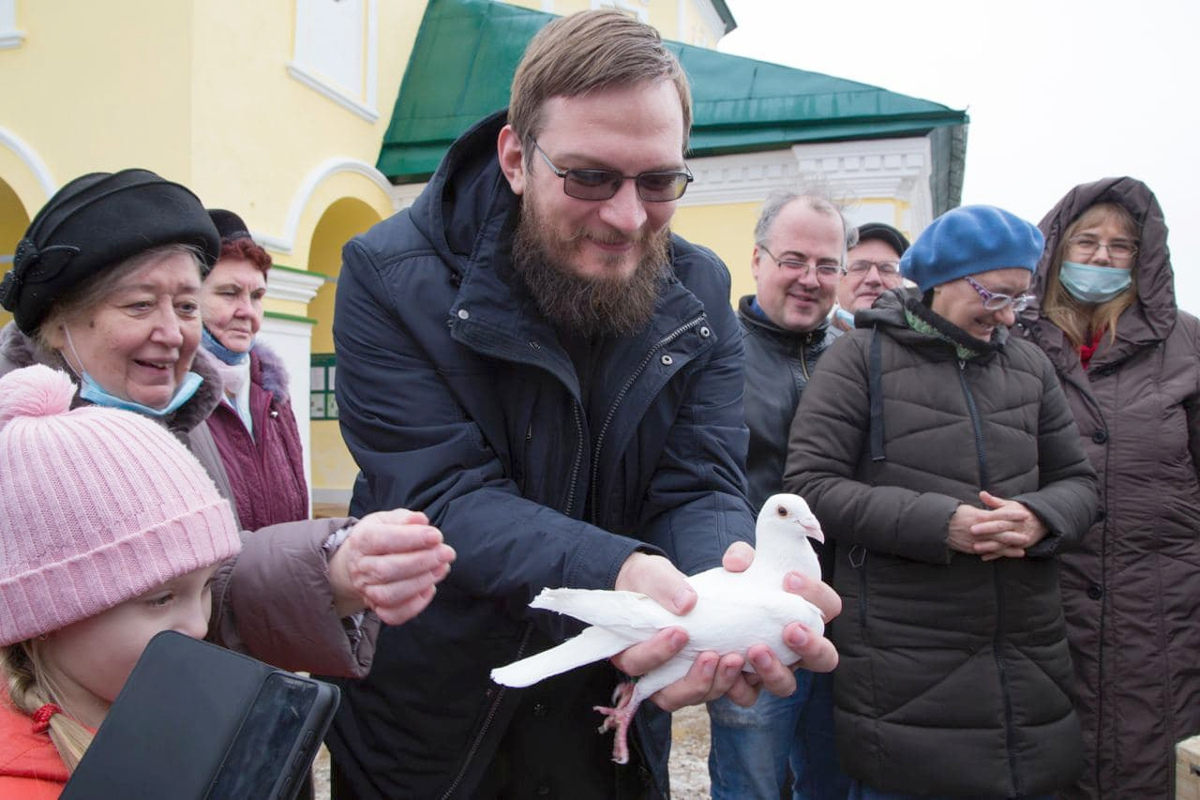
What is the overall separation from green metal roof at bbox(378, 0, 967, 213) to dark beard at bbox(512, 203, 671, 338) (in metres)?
7.01

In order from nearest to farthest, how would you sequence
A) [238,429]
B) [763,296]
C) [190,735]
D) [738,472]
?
1. [190,735]
2. [738,472]
3. [238,429]
4. [763,296]

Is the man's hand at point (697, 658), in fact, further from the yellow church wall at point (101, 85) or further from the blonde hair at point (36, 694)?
the yellow church wall at point (101, 85)

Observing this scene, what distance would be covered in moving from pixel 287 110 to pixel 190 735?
8.03m

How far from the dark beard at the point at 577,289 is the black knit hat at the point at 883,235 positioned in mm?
2641

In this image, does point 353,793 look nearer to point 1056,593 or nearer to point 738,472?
point 738,472

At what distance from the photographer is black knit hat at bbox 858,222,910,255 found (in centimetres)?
416

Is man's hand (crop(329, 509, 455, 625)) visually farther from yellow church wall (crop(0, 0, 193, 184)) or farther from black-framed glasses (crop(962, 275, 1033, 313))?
yellow church wall (crop(0, 0, 193, 184))

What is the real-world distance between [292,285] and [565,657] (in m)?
7.04

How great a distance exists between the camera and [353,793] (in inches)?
75.6

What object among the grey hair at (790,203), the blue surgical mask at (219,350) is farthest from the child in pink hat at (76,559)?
the grey hair at (790,203)

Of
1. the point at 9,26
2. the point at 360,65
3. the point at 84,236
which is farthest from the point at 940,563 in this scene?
the point at 360,65

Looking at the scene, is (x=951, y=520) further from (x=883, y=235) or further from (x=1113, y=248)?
(x=883, y=235)

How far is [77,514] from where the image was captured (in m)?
1.24

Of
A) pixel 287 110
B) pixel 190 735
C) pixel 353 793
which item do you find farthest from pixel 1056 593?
pixel 287 110
